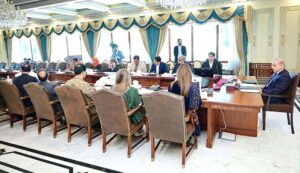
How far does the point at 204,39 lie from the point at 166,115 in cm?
595

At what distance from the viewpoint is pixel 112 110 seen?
2.70m

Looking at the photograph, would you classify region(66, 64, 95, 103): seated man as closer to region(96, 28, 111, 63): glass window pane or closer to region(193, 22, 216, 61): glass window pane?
region(193, 22, 216, 61): glass window pane

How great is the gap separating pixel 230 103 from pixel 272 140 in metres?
1.08

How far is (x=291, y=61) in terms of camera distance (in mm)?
6477

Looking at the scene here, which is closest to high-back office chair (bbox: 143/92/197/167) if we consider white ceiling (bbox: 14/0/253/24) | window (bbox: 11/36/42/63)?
white ceiling (bbox: 14/0/253/24)

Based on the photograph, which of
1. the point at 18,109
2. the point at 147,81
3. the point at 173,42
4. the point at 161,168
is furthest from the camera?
the point at 173,42

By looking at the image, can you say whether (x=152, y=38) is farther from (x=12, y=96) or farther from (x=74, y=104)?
(x=74, y=104)

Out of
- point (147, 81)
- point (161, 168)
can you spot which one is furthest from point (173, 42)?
point (161, 168)

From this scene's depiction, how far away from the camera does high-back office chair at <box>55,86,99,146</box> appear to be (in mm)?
2992

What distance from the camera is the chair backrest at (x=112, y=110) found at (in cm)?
260

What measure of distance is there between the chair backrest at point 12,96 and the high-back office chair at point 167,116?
2432mm

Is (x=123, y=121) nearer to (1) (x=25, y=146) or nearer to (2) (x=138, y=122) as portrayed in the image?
(2) (x=138, y=122)

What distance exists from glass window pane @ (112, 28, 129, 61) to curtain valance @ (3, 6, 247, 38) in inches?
23.2

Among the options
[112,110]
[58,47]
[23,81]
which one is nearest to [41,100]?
[23,81]
